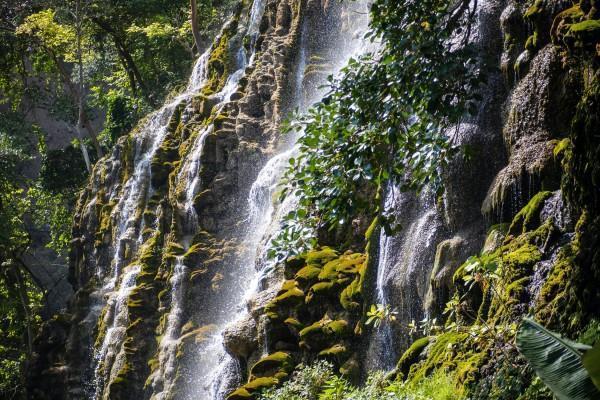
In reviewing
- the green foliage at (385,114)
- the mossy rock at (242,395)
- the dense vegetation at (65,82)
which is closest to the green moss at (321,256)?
the mossy rock at (242,395)

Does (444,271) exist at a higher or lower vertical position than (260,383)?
higher

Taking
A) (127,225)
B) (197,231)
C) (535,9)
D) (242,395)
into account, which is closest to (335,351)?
(242,395)

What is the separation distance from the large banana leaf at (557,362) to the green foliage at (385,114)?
107 inches

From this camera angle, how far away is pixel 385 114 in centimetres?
788

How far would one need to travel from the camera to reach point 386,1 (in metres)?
8.51

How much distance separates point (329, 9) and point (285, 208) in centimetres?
691

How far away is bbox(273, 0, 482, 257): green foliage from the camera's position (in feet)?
25.1

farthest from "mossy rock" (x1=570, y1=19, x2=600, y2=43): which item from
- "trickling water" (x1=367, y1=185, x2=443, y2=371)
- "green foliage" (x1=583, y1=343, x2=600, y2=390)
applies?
"trickling water" (x1=367, y1=185, x2=443, y2=371)

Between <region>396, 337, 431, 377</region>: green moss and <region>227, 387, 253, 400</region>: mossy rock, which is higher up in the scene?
<region>396, 337, 431, 377</region>: green moss

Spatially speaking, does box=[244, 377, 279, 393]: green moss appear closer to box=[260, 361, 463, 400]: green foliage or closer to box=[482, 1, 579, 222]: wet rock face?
box=[260, 361, 463, 400]: green foliage

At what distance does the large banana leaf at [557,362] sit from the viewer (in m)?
4.95

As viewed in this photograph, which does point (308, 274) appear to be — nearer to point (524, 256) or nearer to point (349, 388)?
point (349, 388)

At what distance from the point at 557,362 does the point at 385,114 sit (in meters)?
3.41

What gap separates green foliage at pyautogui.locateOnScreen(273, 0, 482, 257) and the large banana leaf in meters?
2.72
